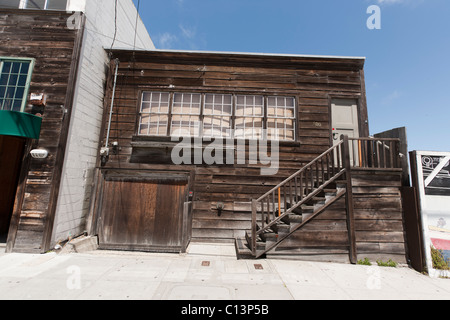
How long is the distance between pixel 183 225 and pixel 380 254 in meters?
5.41

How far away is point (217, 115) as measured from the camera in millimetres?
7215

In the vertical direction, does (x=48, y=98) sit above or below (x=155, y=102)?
below

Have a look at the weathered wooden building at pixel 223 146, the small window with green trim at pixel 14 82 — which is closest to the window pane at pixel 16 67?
the small window with green trim at pixel 14 82

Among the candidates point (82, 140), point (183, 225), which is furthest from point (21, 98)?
point (183, 225)

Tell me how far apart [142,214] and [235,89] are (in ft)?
17.2

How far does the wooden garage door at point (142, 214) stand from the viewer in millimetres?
6418

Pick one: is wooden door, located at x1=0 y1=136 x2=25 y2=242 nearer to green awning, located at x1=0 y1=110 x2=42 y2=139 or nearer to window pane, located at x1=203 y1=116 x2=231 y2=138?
green awning, located at x1=0 y1=110 x2=42 y2=139

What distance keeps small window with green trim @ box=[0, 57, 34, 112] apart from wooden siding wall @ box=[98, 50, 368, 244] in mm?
2050

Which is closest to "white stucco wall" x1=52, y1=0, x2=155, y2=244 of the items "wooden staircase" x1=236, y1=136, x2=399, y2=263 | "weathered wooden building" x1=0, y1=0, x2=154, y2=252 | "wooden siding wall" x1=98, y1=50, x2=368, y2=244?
"weathered wooden building" x1=0, y1=0, x2=154, y2=252

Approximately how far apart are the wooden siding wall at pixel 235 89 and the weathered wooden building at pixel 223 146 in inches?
1.4

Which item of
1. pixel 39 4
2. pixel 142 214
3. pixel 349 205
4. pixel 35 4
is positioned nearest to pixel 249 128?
pixel 349 205

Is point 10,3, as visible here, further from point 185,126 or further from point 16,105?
point 185,126

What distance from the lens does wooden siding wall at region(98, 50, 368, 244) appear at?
270 inches

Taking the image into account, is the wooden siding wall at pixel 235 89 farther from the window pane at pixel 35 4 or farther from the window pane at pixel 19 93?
the window pane at pixel 35 4
